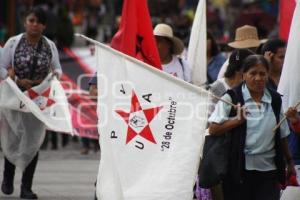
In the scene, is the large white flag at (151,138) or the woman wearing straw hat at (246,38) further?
the woman wearing straw hat at (246,38)

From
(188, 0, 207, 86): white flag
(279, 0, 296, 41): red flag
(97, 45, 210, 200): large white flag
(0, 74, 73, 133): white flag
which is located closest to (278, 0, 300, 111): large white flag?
(97, 45, 210, 200): large white flag

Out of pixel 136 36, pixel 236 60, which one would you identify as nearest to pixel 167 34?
pixel 136 36

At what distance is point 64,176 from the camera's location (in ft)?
44.7

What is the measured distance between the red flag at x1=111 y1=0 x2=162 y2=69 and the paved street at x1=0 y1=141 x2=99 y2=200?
2.37 metres

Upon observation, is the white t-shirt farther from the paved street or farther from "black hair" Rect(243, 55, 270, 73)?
"black hair" Rect(243, 55, 270, 73)

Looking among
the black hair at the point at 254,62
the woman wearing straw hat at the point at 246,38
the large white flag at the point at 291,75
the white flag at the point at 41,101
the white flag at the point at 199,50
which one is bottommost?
the white flag at the point at 41,101

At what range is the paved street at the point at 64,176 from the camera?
11758 millimetres

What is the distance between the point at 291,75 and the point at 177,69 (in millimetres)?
1891

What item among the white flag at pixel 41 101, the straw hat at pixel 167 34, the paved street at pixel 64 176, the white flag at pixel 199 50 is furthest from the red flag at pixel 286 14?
the paved street at pixel 64 176

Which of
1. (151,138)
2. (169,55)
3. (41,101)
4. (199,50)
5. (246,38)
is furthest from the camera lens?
(199,50)

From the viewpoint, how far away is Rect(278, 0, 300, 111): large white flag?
9.19 m

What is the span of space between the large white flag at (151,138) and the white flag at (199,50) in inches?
149

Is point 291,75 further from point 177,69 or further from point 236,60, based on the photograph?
point 177,69

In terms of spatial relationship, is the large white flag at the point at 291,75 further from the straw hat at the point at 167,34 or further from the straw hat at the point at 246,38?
the straw hat at the point at 246,38
